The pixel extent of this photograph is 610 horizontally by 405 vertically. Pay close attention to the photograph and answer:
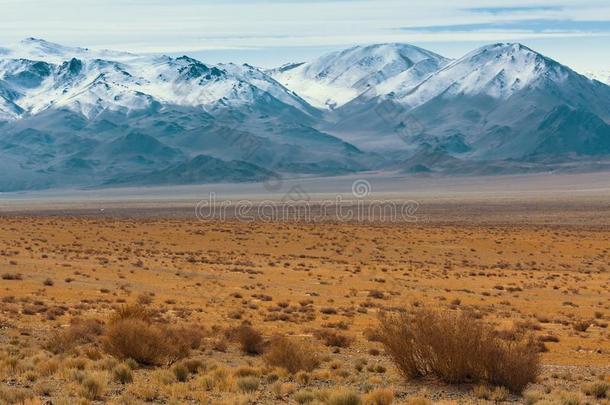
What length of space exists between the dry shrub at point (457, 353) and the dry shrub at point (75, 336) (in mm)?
6396

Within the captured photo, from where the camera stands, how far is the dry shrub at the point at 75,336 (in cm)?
1856

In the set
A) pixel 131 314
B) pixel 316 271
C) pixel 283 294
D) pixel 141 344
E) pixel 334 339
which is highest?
pixel 131 314

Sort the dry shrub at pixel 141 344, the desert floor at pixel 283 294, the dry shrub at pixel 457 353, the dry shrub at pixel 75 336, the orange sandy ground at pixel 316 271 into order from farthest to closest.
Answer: the orange sandy ground at pixel 316 271
the dry shrub at pixel 75 336
the dry shrub at pixel 141 344
the desert floor at pixel 283 294
the dry shrub at pixel 457 353

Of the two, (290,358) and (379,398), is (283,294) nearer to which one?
(290,358)

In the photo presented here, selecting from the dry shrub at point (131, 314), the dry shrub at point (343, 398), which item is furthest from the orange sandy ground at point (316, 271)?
the dry shrub at point (343, 398)

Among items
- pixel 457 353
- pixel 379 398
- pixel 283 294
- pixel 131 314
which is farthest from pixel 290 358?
pixel 283 294

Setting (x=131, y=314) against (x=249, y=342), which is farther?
(x=131, y=314)

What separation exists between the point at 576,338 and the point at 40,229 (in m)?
47.4

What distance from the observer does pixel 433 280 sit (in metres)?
39.9

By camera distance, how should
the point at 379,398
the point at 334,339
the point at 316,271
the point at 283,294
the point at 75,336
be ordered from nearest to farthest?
the point at 379,398 → the point at 75,336 → the point at 334,339 → the point at 283,294 → the point at 316,271

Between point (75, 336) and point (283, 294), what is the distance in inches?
552

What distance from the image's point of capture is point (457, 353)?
51.1ft

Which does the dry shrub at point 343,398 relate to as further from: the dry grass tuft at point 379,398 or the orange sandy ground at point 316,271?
the orange sandy ground at point 316,271

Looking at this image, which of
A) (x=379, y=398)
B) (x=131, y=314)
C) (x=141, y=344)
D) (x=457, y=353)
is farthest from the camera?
(x=131, y=314)
